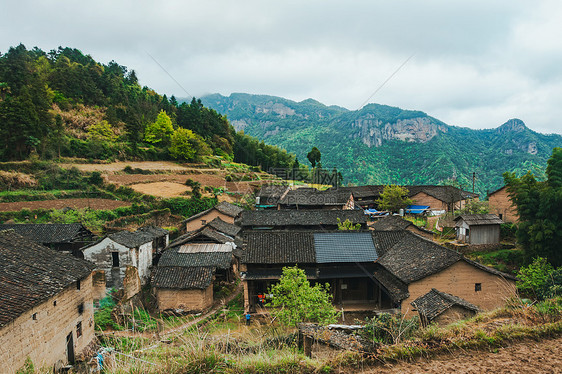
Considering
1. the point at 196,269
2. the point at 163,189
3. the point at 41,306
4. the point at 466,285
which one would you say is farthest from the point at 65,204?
the point at 466,285

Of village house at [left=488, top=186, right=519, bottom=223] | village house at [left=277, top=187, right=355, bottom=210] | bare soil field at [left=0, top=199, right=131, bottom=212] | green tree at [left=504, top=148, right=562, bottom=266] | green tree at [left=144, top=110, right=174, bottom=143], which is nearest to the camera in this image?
green tree at [left=504, top=148, right=562, bottom=266]

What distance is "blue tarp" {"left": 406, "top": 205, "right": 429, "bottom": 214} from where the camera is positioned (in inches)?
1696

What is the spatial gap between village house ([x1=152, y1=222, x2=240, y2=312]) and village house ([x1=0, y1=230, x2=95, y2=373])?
5149 mm

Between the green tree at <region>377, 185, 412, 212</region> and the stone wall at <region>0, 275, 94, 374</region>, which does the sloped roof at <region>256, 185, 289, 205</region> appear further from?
the stone wall at <region>0, 275, 94, 374</region>

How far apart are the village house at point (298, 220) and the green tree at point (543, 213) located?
12.1m

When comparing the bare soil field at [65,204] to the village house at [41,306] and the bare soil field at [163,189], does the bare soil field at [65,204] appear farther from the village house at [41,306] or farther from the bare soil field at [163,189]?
the village house at [41,306]

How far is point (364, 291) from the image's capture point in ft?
59.9

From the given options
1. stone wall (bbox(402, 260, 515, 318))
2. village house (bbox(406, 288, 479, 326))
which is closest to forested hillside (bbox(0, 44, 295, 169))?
stone wall (bbox(402, 260, 515, 318))

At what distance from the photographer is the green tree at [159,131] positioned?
188 ft

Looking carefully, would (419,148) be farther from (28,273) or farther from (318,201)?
(28,273)

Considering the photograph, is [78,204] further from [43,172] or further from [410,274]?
[410,274]

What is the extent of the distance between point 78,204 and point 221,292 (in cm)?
2196

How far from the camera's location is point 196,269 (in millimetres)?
18969

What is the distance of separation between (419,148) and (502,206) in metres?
63.6
